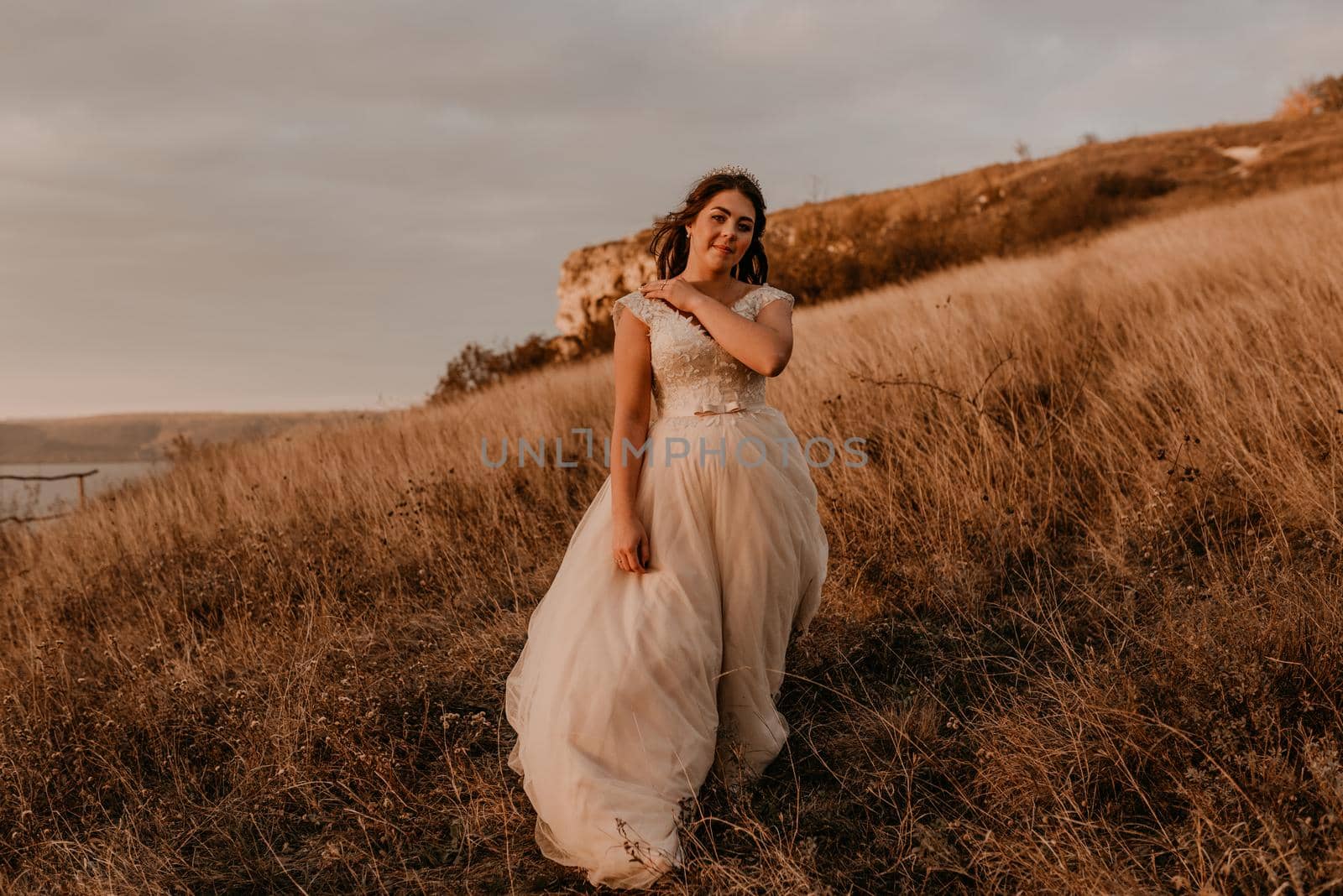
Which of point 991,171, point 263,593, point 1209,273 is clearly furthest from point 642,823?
point 991,171

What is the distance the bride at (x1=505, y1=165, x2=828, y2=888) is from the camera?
2.60 metres

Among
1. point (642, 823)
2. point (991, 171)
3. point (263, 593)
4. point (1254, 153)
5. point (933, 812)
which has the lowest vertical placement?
point (933, 812)

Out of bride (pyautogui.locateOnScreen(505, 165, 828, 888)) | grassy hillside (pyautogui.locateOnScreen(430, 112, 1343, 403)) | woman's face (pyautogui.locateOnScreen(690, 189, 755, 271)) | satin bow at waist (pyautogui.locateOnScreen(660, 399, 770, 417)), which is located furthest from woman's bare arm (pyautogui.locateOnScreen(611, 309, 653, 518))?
grassy hillside (pyautogui.locateOnScreen(430, 112, 1343, 403))

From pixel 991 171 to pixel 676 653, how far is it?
106ft

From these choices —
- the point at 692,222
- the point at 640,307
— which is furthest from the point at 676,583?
the point at 692,222

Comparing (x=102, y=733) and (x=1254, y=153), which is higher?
(x=1254, y=153)

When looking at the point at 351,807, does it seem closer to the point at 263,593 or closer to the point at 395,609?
the point at 395,609

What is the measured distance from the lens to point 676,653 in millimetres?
2660

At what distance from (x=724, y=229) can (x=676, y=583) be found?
1269mm

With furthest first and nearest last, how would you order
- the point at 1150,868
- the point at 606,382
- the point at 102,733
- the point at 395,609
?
1. the point at 606,382
2. the point at 395,609
3. the point at 102,733
4. the point at 1150,868

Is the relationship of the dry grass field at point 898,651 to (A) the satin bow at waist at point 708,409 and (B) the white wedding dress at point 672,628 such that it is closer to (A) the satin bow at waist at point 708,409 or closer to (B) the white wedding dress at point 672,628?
(B) the white wedding dress at point 672,628

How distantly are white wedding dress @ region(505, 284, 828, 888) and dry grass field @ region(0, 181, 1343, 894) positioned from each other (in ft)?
0.65

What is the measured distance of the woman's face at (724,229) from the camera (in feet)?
9.56

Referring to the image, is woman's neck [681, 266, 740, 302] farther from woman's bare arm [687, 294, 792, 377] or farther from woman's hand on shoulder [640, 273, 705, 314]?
woman's bare arm [687, 294, 792, 377]
